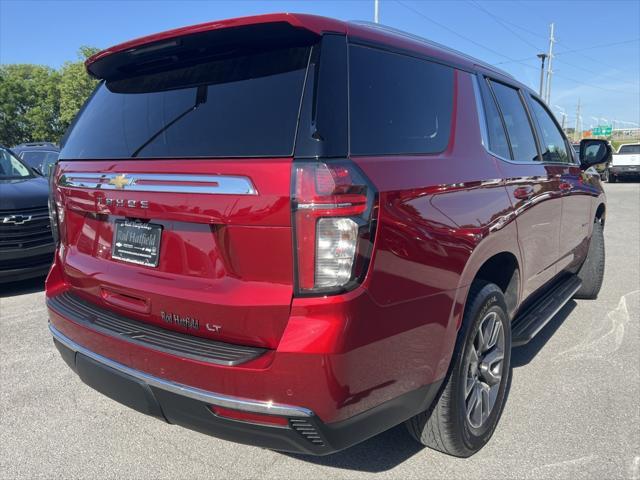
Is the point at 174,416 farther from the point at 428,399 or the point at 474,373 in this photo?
the point at 474,373

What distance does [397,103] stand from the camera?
2201mm

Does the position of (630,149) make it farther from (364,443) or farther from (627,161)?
(364,443)

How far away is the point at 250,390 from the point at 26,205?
16.3 ft

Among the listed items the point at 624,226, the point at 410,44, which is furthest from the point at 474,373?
the point at 624,226

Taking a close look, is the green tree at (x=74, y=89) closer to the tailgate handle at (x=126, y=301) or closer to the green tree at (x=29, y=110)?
the green tree at (x=29, y=110)

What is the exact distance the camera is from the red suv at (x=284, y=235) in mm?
1778

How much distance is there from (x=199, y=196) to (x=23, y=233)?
453cm

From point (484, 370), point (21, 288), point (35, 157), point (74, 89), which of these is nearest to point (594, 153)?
point (484, 370)

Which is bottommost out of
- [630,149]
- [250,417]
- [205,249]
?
[250,417]

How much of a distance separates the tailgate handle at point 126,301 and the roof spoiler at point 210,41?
1.03 meters

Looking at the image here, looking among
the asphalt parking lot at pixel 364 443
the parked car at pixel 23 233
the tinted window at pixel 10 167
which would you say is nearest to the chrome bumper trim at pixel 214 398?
the asphalt parking lot at pixel 364 443

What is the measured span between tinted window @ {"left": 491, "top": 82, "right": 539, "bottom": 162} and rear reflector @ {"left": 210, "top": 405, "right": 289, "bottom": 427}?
216 centimetres

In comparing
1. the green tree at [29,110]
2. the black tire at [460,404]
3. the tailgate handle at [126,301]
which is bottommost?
the black tire at [460,404]

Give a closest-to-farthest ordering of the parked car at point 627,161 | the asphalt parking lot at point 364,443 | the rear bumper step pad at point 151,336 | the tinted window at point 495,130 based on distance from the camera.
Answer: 1. the rear bumper step pad at point 151,336
2. the asphalt parking lot at point 364,443
3. the tinted window at point 495,130
4. the parked car at point 627,161
